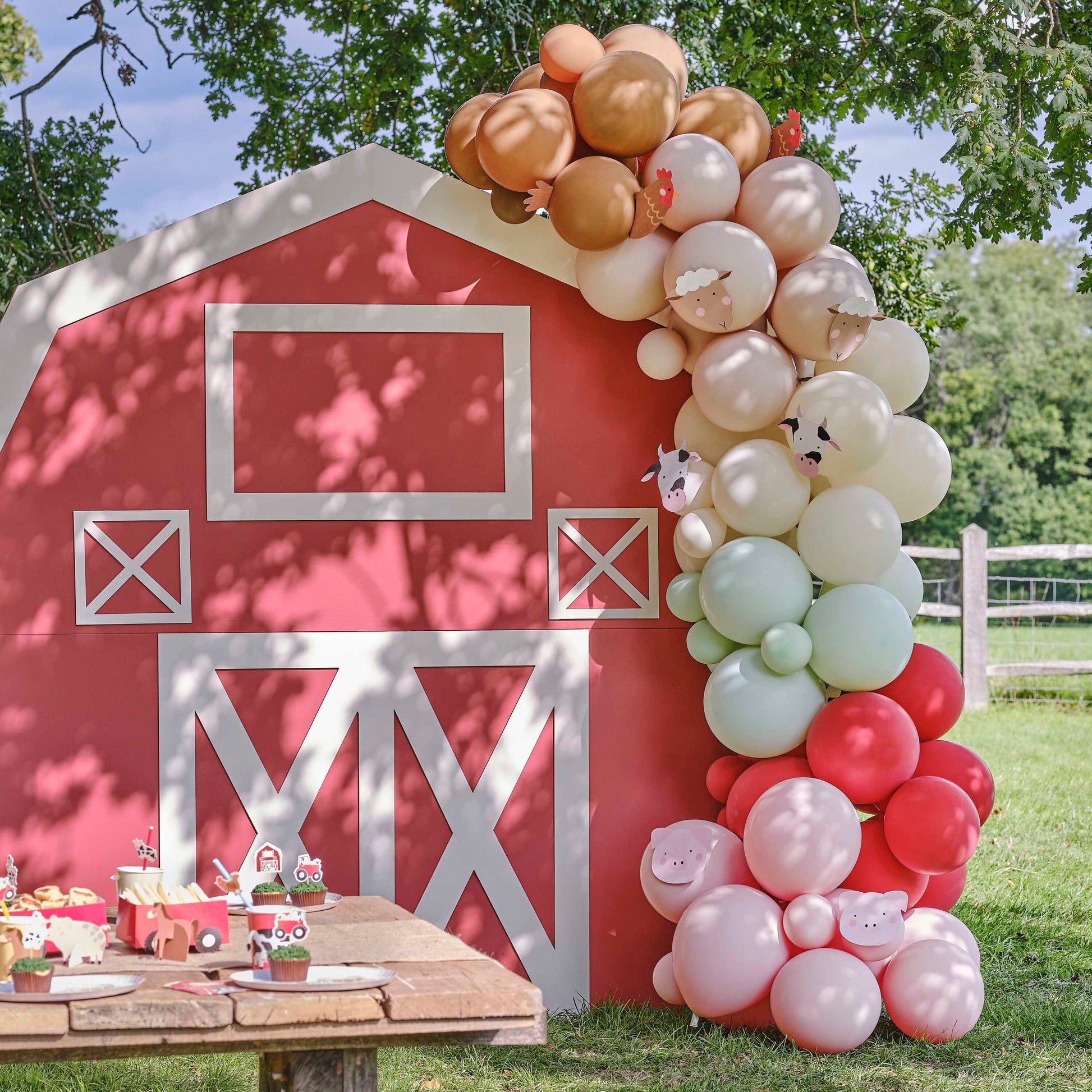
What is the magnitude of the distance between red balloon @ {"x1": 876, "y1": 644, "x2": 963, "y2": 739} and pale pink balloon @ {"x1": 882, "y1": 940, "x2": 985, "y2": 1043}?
2.44ft

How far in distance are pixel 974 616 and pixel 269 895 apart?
9.94 metres

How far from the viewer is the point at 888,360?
4.61 metres

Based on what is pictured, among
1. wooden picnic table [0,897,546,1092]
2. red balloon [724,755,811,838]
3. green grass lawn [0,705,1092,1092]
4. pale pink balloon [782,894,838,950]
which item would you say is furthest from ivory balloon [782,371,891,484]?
wooden picnic table [0,897,546,1092]

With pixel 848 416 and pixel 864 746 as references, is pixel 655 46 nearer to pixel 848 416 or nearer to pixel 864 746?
pixel 848 416

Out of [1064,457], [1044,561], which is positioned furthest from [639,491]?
[1064,457]

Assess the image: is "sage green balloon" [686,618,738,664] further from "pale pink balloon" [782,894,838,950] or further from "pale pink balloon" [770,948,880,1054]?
"pale pink balloon" [770,948,880,1054]

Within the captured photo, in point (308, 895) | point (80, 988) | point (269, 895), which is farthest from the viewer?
point (308, 895)

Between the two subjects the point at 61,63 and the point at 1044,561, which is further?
the point at 1044,561

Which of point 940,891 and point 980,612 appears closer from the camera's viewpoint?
point 940,891

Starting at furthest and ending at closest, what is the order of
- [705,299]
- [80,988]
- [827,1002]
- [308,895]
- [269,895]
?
[705,299] → [827,1002] → [308,895] → [269,895] → [80,988]

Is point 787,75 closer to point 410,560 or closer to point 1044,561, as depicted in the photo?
point 410,560

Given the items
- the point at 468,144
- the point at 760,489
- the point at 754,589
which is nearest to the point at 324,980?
the point at 754,589

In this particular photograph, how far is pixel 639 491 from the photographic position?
4891mm

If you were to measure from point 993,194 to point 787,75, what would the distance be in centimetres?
311
